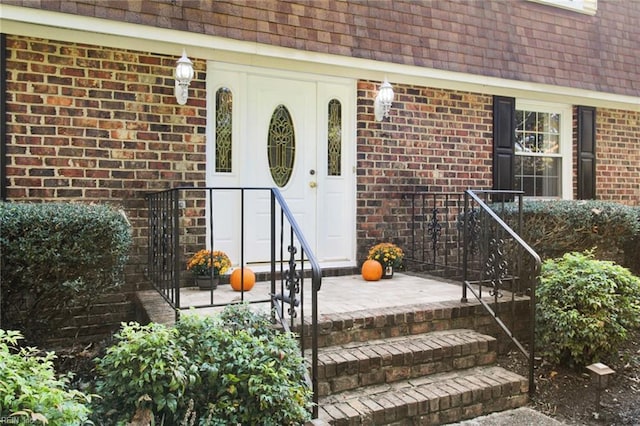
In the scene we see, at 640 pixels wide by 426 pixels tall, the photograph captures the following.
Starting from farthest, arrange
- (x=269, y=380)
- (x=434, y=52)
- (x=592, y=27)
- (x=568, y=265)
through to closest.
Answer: (x=592, y=27)
(x=434, y=52)
(x=568, y=265)
(x=269, y=380)

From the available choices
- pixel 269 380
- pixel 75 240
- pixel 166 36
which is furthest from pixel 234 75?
pixel 269 380

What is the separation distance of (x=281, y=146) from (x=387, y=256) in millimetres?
1623

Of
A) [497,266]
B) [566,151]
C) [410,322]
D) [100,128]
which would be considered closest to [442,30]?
[566,151]

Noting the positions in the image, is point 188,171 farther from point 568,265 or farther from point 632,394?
point 632,394

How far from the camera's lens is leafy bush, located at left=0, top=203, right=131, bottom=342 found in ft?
10.1

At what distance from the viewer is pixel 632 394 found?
363 centimetres

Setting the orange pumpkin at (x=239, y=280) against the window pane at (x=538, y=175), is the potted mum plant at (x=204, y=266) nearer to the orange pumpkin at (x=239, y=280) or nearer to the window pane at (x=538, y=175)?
the orange pumpkin at (x=239, y=280)

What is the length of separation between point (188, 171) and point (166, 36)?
121 cm

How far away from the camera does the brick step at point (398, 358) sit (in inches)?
125

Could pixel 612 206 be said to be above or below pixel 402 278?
above

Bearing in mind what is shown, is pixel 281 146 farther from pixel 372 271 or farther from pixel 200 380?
pixel 200 380

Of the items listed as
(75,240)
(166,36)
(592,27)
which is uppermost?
(592,27)

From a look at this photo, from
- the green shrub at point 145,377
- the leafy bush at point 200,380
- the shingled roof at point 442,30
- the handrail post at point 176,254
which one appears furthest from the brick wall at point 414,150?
the green shrub at point 145,377

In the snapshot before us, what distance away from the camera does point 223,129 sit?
504cm
